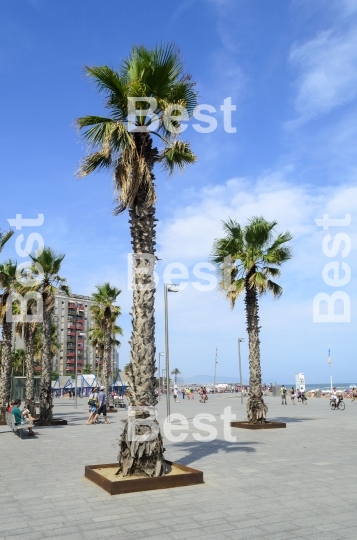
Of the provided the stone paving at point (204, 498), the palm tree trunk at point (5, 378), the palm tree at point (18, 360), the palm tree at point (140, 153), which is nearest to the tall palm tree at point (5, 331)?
the palm tree trunk at point (5, 378)

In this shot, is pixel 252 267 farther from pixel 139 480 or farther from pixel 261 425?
pixel 139 480

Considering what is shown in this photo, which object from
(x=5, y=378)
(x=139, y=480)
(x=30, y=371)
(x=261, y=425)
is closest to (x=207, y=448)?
(x=139, y=480)

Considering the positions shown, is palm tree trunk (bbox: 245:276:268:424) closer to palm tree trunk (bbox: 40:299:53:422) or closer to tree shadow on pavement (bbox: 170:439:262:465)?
tree shadow on pavement (bbox: 170:439:262:465)

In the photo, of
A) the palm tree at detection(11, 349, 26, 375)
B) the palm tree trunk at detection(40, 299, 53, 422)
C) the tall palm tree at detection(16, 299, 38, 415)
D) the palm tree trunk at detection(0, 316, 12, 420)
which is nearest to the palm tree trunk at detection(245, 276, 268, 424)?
the palm tree trunk at detection(40, 299, 53, 422)

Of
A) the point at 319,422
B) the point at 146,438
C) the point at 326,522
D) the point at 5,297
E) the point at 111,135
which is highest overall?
the point at 111,135

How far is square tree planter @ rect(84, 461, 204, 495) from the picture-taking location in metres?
7.95

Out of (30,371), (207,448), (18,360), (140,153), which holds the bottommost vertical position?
(18,360)

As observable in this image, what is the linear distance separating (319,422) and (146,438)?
1482 cm

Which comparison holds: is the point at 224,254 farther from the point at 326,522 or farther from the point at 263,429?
the point at 326,522

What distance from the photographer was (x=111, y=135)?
9844 millimetres

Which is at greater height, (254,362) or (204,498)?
(254,362)

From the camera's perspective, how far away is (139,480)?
26.6 feet

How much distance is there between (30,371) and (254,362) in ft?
38.0

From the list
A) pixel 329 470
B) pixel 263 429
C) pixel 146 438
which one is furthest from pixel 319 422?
pixel 146 438
